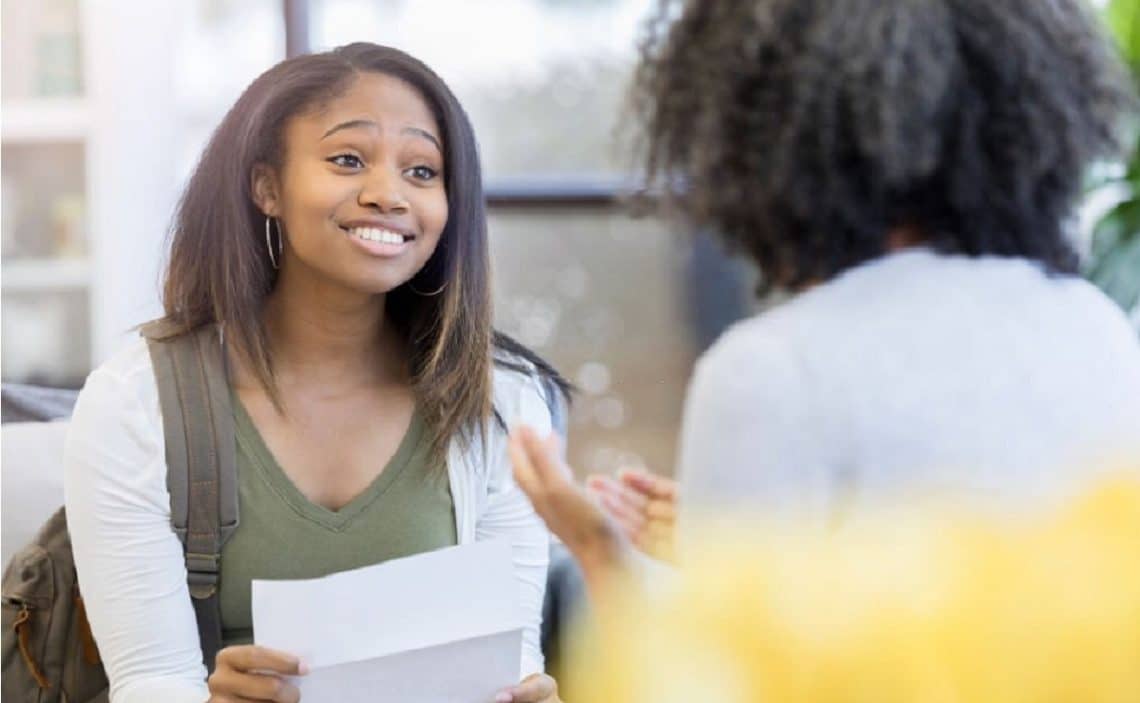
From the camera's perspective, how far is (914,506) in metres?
0.68

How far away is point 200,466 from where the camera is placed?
1.17m

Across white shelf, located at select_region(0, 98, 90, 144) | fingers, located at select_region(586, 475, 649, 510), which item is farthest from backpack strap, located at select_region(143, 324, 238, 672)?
white shelf, located at select_region(0, 98, 90, 144)

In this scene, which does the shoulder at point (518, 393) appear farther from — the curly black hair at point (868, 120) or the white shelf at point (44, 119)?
the white shelf at point (44, 119)

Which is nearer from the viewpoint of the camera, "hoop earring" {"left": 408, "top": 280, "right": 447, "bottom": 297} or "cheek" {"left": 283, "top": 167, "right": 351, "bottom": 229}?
"cheek" {"left": 283, "top": 167, "right": 351, "bottom": 229}

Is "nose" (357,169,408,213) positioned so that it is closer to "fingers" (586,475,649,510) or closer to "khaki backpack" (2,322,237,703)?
"khaki backpack" (2,322,237,703)

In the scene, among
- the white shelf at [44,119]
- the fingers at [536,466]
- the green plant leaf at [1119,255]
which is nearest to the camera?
the fingers at [536,466]

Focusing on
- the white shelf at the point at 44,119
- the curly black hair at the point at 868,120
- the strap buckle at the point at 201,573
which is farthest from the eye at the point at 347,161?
the white shelf at the point at 44,119

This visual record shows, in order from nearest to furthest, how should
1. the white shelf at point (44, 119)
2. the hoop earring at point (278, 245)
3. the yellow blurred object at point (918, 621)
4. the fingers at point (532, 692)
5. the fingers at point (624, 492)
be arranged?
A: the yellow blurred object at point (918, 621)
the fingers at point (624, 492)
the fingers at point (532, 692)
the hoop earring at point (278, 245)
the white shelf at point (44, 119)

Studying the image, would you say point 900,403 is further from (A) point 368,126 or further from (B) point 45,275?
(B) point 45,275

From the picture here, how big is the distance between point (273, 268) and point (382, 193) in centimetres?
16

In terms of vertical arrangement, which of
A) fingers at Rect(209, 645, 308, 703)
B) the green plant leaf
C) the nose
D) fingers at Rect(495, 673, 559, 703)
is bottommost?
fingers at Rect(495, 673, 559, 703)

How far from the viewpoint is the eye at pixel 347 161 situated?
1160mm

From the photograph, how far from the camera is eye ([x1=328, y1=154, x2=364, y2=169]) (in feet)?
3.81

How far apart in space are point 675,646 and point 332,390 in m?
0.70
